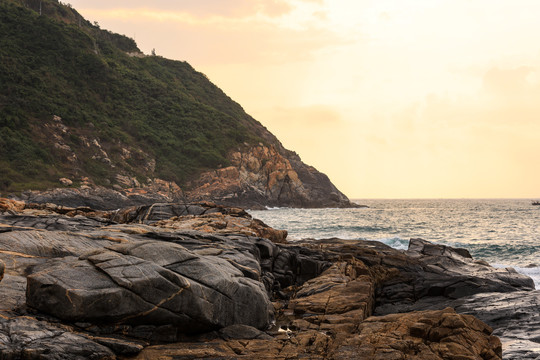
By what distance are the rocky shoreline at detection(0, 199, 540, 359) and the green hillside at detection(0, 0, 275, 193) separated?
226 feet

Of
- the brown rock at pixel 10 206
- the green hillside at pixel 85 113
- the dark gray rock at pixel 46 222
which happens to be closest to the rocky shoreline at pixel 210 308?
the dark gray rock at pixel 46 222

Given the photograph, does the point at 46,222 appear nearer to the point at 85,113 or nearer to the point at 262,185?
the point at 85,113

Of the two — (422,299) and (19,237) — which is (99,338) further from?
(422,299)

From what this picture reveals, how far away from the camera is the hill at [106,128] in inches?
3374

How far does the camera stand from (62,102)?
98.6 m

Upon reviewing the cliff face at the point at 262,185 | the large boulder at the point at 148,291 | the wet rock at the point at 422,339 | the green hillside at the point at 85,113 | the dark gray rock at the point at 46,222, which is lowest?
the wet rock at the point at 422,339

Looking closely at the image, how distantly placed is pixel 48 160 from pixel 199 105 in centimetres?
6405

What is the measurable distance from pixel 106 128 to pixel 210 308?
326 ft

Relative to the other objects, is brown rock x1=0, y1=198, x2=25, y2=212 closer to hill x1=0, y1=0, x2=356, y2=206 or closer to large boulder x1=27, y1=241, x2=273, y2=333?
large boulder x1=27, y1=241, x2=273, y2=333

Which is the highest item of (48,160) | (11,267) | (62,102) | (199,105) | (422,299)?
(199,105)

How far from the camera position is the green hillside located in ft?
279

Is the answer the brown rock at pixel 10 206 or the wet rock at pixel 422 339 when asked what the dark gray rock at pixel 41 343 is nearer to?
the wet rock at pixel 422 339

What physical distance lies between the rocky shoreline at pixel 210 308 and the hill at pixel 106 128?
68382mm

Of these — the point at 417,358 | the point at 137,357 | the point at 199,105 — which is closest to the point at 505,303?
the point at 417,358
